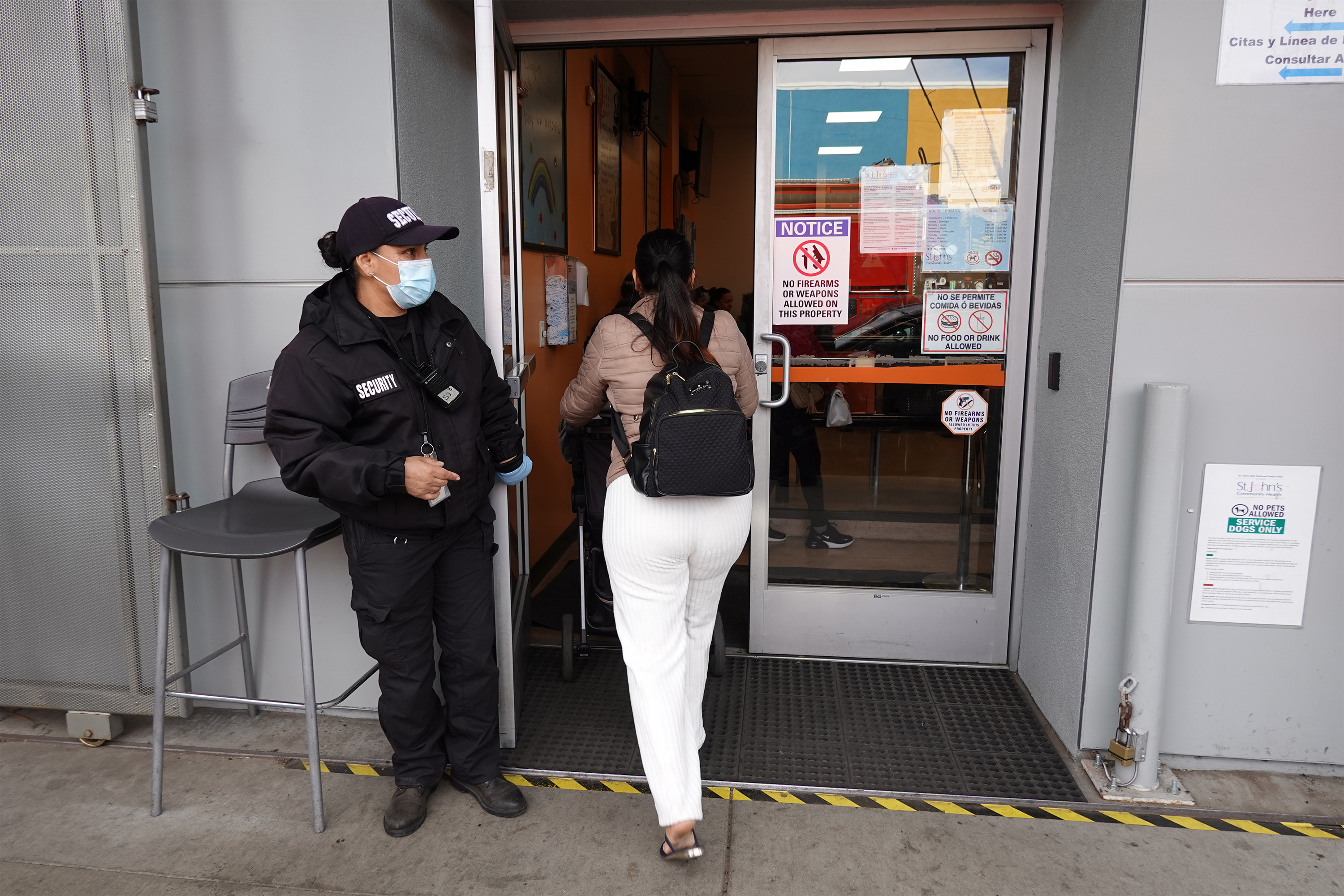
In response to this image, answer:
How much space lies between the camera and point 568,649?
3422 millimetres

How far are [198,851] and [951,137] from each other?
344cm

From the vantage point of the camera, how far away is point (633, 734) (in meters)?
3.07

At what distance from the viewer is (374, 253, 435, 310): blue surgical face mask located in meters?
2.32

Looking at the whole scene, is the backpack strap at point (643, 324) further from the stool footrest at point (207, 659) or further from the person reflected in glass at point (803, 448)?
the stool footrest at point (207, 659)

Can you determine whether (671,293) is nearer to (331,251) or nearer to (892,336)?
(331,251)

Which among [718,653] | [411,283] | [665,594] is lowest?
[718,653]

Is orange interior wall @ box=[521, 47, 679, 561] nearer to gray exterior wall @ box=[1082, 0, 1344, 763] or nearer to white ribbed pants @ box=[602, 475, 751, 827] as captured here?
white ribbed pants @ box=[602, 475, 751, 827]

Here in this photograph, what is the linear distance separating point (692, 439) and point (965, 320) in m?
1.65

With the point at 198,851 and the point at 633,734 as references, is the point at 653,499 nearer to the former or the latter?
the point at 633,734

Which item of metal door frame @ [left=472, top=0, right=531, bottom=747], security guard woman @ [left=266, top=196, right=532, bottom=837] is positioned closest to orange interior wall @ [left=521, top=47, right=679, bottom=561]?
metal door frame @ [left=472, top=0, right=531, bottom=747]

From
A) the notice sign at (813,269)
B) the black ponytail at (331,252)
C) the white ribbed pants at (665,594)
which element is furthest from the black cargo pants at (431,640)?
the notice sign at (813,269)

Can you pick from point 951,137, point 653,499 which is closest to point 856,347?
point 951,137

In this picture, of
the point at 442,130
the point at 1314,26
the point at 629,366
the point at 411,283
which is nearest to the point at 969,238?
the point at 1314,26

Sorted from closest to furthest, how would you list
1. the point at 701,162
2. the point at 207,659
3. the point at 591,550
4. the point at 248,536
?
the point at 248,536
the point at 207,659
the point at 591,550
the point at 701,162
